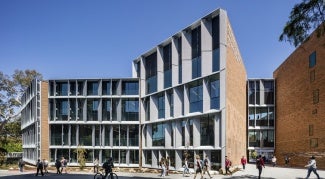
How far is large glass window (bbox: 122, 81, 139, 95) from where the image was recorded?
43.4 metres

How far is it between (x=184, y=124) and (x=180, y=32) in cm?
870

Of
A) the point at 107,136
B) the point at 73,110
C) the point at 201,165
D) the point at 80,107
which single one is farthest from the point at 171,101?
the point at 73,110

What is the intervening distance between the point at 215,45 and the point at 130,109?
1615 cm

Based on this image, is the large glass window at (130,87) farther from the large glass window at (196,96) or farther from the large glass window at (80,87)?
the large glass window at (196,96)

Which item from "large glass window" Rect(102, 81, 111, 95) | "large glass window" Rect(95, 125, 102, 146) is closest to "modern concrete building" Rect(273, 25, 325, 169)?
"large glass window" Rect(95, 125, 102, 146)

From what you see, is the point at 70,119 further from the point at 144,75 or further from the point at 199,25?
the point at 199,25

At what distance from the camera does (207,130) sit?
31.0m

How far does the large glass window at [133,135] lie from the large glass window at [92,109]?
14.9 feet

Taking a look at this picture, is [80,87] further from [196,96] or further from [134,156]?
[196,96]

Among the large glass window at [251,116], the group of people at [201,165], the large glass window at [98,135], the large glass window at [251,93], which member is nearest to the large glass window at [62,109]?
the large glass window at [98,135]

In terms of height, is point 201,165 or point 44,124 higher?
point 44,124

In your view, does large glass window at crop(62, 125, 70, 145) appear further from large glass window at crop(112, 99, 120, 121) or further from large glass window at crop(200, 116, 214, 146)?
large glass window at crop(200, 116, 214, 146)

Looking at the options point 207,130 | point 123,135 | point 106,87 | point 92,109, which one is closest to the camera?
point 207,130

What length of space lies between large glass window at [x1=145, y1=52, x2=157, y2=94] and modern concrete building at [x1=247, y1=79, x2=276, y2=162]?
17.1 metres
